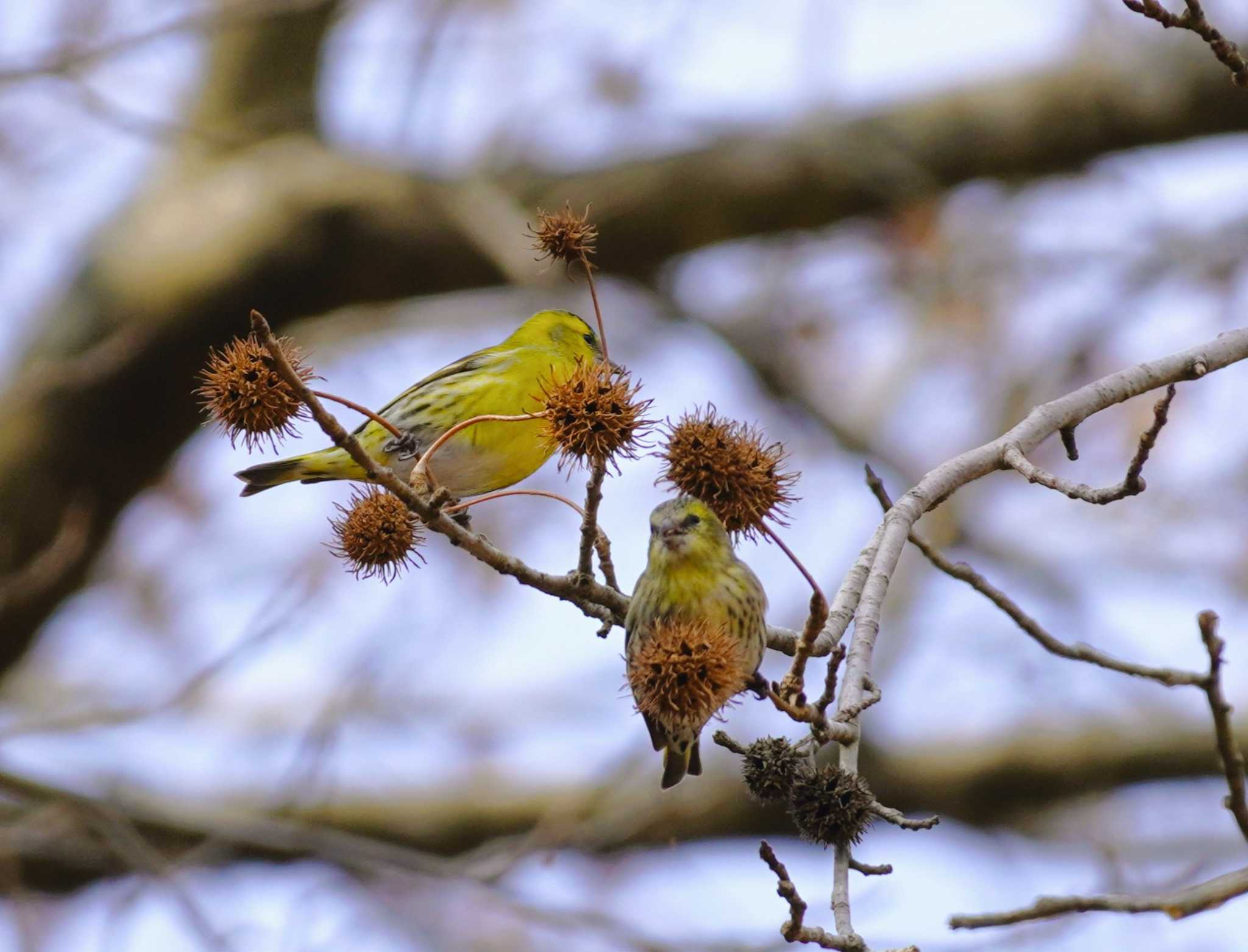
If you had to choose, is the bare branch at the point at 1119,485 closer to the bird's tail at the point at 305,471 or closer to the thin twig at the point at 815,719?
the thin twig at the point at 815,719

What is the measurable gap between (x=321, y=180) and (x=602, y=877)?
5.70m

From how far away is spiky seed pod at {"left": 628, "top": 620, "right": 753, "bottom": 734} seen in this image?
2.57m

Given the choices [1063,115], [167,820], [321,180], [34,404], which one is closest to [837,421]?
[1063,115]

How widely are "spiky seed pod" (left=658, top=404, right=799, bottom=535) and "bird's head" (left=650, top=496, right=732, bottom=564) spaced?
1.94 ft

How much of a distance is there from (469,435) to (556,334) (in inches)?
25.0

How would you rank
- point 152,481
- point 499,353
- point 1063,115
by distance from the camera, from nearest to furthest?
1. point 499,353
2. point 1063,115
3. point 152,481

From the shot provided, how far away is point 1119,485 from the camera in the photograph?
2.82 metres

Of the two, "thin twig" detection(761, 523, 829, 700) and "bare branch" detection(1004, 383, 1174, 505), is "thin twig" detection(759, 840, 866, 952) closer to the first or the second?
"thin twig" detection(761, 523, 829, 700)

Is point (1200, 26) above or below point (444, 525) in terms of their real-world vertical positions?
above

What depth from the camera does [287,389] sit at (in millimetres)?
2500

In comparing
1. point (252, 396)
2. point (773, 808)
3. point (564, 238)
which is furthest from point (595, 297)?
point (773, 808)

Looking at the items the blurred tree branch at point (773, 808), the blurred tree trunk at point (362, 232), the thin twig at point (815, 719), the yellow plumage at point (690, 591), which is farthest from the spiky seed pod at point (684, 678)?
the blurred tree trunk at point (362, 232)

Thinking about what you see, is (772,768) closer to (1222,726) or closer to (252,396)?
(1222,726)

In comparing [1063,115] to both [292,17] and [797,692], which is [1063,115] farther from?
[797,692]
